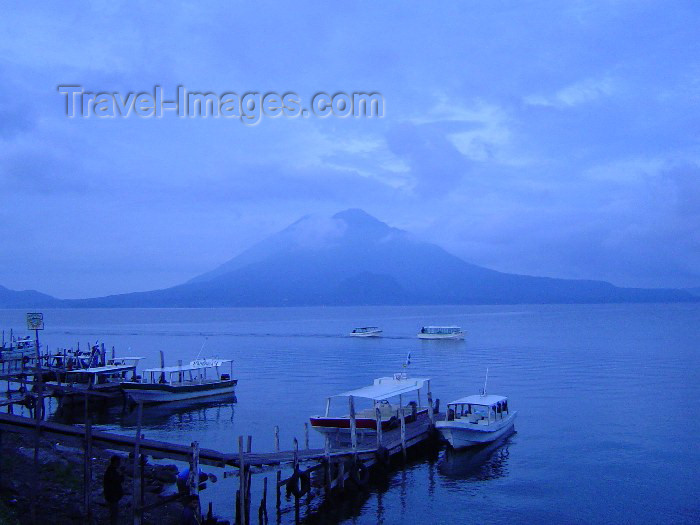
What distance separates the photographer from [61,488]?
834 inches

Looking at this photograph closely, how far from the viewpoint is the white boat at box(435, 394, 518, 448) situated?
94.9 feet

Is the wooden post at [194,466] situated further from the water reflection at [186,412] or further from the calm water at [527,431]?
the water reflection at [186,412]

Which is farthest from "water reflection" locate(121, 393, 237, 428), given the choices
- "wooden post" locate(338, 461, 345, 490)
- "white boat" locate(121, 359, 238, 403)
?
"wooden post" locate(338, 461, 345, 490)

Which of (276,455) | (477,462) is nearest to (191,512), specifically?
(276,455)

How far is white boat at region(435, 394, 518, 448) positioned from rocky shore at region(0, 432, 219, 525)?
39.6ft

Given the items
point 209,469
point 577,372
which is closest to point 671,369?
point 577,372

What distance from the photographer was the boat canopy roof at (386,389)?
95.7ft

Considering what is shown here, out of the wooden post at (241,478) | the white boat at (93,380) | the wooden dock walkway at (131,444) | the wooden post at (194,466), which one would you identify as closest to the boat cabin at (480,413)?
the wooden dock walkway at (131,444)

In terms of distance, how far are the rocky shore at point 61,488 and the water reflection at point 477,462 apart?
37.3 feet

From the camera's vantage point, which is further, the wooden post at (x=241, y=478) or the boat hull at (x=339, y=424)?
the boat hull at (x=339, y=424)

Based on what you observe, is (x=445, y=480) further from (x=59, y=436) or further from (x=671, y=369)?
(x=671, y=369)

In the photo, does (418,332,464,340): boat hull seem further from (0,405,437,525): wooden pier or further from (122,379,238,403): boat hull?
(0,405,437,525): wooden pier

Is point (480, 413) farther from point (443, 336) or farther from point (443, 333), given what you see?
point (443, 333)

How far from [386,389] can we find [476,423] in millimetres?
4477
